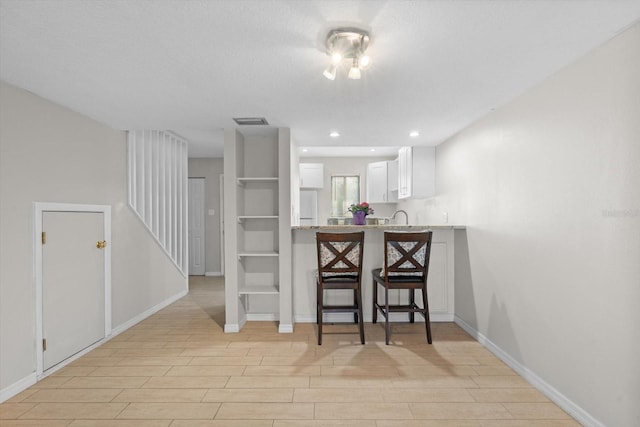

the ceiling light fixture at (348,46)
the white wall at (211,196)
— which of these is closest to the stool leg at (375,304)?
the ceiling light fixture at (348,46)

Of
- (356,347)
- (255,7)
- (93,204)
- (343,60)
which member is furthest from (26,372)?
(343,60)

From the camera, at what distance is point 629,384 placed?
5.67 ft

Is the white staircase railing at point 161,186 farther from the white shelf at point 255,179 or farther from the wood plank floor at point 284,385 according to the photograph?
the wood plank floor at point 284,385

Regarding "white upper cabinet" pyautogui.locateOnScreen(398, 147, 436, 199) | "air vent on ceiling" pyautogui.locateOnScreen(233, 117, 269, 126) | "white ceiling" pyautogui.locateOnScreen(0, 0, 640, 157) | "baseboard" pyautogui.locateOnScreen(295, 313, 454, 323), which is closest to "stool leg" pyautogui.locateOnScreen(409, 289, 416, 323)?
"baseboard" pyautogui.locateOnScreen(295, 313, 454, 323)

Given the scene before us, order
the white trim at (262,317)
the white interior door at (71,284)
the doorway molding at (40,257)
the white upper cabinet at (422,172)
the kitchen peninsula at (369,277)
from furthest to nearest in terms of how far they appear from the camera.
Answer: the white upper cabinet at (422,172) < the white trim at (262,317) < the kitchen peninsula at (369,277) < the white interior door at (71,284) < the doorway molding at (40,257)

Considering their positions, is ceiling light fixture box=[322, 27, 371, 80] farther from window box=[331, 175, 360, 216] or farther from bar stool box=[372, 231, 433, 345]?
window box=[331, 175, 360, 216]

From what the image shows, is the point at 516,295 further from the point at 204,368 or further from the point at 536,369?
the point at 204,368

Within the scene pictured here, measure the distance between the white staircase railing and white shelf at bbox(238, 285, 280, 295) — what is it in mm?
1380

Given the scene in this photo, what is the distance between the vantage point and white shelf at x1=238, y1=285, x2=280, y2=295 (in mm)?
3629

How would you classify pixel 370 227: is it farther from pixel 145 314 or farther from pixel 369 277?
pixel 145 314

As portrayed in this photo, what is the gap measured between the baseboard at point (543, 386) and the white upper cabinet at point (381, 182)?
10.8ft

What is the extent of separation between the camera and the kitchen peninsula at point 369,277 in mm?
3832

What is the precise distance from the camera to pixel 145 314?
4074 millimetres

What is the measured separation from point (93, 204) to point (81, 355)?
4.31 ft
